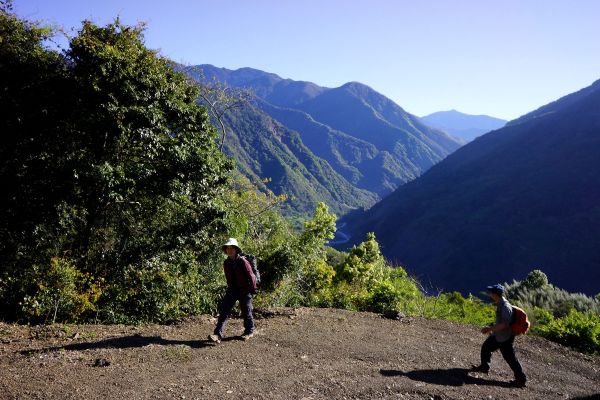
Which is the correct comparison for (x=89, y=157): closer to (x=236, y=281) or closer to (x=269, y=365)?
(x=236, y=281)

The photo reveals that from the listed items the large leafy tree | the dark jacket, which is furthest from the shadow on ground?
the large leafy tree

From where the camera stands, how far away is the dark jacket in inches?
253

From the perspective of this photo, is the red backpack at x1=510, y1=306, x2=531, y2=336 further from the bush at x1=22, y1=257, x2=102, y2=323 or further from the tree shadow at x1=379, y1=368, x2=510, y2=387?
the bush at x1=22, y1=257, x2=102, y2=323

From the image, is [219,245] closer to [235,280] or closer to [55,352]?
[235,280]

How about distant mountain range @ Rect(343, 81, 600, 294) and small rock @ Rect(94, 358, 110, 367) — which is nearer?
small rock @ Rect(94, 358, 110, 367)

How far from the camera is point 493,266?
88.8 m

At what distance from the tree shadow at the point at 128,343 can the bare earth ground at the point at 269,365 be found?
0.6 inches

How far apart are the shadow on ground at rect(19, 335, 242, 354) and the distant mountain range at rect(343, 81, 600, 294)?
8033cm

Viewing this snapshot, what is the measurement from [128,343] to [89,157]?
4.02m

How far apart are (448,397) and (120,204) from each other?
23.8 ft

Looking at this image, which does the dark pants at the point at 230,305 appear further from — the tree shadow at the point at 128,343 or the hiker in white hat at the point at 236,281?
the tree shadow at the point at 128,343

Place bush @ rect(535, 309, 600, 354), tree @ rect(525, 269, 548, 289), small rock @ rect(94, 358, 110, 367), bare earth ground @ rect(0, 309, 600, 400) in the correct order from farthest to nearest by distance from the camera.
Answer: tree @ rect(525, 269, 548, 289) → bush @ rect(535, 309, 600, 354) → small rock @ rect(94, 358, 110, 367) → bare earth ground @ rect(0, 309, 600, 400)

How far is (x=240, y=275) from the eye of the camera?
6.50 meters

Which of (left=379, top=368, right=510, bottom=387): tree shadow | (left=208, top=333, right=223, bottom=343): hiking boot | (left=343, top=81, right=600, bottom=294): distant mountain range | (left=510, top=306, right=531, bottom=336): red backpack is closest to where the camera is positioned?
(left=379, top=368, right=510, bottom=387): tree shadow
